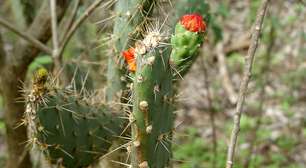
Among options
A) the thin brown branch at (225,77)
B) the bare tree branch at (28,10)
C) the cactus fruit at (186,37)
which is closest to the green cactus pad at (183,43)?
the cactus fruit at (186,37)

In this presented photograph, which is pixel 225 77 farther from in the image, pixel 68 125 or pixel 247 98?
pixel 68 125

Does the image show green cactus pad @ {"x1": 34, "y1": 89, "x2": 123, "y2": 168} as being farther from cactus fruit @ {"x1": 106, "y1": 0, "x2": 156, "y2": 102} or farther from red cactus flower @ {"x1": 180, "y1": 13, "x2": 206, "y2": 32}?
red cactus flower @ {"x1": 180, "y1": 13, "x2": 206, "y2": 32}

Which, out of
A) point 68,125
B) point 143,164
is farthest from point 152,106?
point 68,125

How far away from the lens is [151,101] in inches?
70.6

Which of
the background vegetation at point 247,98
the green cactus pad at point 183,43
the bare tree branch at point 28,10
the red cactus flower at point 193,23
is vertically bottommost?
the background vegetation at point 247,98

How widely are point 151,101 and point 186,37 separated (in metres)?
0.23

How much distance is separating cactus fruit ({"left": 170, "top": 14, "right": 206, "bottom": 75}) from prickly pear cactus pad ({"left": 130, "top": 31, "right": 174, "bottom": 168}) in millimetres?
74

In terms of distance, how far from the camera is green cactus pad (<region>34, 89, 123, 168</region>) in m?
2.14

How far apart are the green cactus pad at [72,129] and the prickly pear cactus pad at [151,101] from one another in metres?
0.40

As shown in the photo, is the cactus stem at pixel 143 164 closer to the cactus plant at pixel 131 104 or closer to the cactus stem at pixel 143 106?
the cactus plant at pixel 131 104

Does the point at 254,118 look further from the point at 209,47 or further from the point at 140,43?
the point at 140,43

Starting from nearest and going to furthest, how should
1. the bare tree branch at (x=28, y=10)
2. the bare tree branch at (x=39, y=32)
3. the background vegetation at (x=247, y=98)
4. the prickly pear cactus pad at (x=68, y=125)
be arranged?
1. the prickly pear cactus pad at (x=68, y=125)
2. the bare tree branch at (x=39, y=32)
3. the bare tree branch at (x=28, y=10)
4. the background vegetation at (x=247, y=98)

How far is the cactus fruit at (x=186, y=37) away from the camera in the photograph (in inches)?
72.8

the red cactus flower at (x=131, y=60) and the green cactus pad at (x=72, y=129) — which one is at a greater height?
the red cactus flower at (x=131, y=60)
